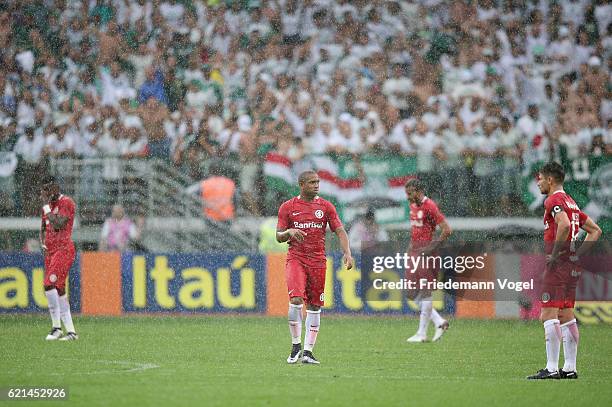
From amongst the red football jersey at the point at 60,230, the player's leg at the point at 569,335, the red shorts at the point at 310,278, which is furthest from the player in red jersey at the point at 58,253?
the player's leg at the point at 569,335

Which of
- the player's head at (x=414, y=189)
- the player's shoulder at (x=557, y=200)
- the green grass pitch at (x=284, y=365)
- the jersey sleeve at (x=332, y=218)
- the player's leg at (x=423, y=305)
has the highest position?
the player's head at (x=414, y=189)

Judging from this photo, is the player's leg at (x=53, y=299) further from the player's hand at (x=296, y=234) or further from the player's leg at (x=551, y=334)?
the player's leg at (x=551, y=334)

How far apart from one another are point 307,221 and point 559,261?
2985mm

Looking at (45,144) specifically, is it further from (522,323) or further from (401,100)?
(522,323)

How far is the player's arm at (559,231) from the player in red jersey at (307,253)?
2562 mm

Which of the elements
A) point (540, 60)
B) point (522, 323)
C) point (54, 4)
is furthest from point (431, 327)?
point (54, 4)

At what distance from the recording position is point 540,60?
2311cm

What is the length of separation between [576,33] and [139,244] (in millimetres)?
9878

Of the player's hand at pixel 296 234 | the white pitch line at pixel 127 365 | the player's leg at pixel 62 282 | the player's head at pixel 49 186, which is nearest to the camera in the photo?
the white pitch line at pixel 127 365

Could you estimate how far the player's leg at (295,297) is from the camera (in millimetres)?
12719

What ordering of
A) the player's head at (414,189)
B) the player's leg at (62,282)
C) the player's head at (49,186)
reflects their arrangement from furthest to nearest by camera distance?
the player's head at (414,189) → the player's leg at (62,282) → the player's head at (49,186)

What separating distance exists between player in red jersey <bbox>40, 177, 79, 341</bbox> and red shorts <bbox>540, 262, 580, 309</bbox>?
7557 millimetres

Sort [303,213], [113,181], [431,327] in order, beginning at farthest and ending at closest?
[113,181] < [431,327] < [303,213]

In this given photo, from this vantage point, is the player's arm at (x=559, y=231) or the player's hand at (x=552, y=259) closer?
the player's arm at (x=559, y=231)
